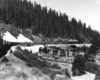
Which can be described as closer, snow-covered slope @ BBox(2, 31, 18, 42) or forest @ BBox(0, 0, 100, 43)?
snow-covered slope @ BBox(2, 31, 18, 42)

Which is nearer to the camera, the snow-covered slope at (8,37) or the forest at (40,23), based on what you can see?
the snow-covered slope at (8,37)

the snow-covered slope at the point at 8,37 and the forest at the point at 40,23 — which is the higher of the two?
the forest at the point at 40,23

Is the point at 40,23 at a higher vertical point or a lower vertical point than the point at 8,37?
higher

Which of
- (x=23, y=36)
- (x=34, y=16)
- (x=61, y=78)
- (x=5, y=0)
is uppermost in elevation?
(x=5, y=0)

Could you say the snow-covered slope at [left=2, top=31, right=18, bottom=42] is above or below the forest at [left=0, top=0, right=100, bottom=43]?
below

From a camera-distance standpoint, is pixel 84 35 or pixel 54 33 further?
pixel 84 35

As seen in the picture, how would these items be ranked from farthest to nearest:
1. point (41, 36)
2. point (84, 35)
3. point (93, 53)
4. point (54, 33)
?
point (84, 35), point (54, 33), point (41, 36), point (93, 53)

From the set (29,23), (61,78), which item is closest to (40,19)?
(29,23)

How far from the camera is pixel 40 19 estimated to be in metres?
101

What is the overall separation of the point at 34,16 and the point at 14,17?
17.0 m

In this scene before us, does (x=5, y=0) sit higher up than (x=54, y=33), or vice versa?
(x=5, y=0)

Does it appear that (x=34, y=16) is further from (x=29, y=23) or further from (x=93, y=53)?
(x=93, y=53)

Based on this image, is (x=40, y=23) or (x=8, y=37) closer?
(x=8, y=37)

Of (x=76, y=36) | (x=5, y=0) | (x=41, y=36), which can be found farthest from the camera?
(x=5, y=0)
